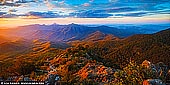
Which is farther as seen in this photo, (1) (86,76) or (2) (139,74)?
(1) (86,76)

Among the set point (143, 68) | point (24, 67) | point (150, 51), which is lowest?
point (150, 51)

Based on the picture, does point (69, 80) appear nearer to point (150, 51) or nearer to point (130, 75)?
point (130, 75)

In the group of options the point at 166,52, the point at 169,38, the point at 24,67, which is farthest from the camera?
the point at 169,38

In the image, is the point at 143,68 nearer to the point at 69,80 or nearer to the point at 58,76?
the point at 69,80

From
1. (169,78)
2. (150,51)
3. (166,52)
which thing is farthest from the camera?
(150,51)

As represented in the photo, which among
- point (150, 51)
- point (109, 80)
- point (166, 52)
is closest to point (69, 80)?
point (109, 80)

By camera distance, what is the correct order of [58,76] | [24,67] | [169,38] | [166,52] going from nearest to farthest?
[58,76] → [24,67] → [166,52] → [169,38]

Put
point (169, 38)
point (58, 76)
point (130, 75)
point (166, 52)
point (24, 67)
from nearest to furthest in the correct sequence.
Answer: point (130, 75) < point (58, 76) < point (24, 67) < point (166, 52) < point (169, 38)

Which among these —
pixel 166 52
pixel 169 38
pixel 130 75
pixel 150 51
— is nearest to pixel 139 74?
pixel 130 75

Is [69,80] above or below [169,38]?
above
